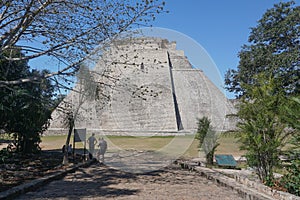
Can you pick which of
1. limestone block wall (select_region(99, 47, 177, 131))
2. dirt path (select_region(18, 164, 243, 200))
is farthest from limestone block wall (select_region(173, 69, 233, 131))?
dirt path (select_region(18, 164, 243, 200))

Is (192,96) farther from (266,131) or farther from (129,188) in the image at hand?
(129,188)

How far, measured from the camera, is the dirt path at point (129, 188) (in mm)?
4426

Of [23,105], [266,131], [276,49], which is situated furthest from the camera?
[276,49]

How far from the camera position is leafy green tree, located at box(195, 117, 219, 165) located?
8.37 m

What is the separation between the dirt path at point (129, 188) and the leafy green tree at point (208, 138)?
5.90 feet

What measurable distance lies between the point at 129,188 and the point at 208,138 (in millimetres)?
4034

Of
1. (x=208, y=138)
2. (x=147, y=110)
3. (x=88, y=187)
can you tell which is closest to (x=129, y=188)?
(x=88, y=187)

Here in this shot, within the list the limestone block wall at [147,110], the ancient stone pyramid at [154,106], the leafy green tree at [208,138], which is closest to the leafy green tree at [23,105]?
the ancient stone pyramid at [154,106]

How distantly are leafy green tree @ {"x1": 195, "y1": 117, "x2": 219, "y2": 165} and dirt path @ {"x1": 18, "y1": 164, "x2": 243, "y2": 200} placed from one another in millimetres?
1798

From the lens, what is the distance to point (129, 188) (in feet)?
17.0

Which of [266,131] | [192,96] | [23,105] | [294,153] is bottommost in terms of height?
[294,153]

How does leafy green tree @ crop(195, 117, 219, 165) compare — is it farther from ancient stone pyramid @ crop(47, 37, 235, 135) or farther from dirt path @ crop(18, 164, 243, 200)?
dirt path @ crop(18, 164, 243, 200)

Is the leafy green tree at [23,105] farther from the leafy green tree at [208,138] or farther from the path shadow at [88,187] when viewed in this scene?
the leafy green tree at [208,138]

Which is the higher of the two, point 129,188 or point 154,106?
point 154,106
